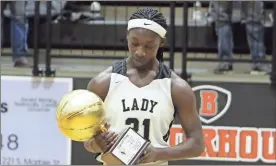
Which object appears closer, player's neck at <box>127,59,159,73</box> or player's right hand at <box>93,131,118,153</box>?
player's right hand at <box>93,131,118,153</box>

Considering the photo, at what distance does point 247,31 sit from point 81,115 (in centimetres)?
381

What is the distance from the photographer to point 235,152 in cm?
561

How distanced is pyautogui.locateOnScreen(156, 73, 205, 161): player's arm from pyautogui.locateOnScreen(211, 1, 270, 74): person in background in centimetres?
320

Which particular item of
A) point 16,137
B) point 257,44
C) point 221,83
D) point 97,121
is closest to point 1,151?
point 16,137

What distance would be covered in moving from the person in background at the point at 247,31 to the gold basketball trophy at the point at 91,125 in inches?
139

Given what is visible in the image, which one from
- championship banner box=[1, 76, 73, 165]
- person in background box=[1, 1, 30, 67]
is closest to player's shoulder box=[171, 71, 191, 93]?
championship banner box=[1, 76, 73, 165]

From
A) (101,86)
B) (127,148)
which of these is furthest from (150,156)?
(101,86)

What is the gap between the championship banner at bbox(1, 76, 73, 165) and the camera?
5.77 metres

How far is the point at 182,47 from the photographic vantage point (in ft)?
19.5

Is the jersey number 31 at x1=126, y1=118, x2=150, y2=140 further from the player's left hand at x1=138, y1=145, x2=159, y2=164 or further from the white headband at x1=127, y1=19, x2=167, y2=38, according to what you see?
the white headband at x1=127, y1=19, x2=167, y2=38

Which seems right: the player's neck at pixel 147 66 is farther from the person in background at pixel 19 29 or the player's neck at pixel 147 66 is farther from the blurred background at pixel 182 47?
the person in background at pixel 19 29

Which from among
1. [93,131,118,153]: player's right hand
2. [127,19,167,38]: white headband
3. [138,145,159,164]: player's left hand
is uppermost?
[127,19,167,38]: white headband

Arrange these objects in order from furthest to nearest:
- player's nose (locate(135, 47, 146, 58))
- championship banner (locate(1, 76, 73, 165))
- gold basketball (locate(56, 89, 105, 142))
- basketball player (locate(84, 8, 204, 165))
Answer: championship banner (locate(1, 76, 73, 165))
basketball player (locate(84, 8, 204, 165))
player's nose (locate(135, 47, 146, 58))
gold basketball (locate(56, 89, 105, 142))

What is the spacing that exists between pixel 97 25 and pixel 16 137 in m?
1.40
